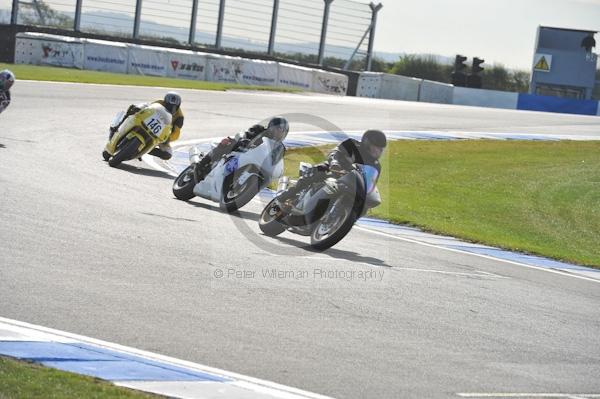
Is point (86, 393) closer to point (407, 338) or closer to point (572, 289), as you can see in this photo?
point (407, 338)

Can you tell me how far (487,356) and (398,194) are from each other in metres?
11.2

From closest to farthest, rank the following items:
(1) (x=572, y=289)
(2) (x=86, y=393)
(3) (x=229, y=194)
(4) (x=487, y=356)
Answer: (2) (x=86, y=393) → (4) (x=487, y=356) → (1) (x=572, y=289) → (3) (x=229, y=194)

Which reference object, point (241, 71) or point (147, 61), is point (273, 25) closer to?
point (241, 71)

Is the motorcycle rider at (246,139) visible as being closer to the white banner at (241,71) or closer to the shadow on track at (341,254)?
the shadow on track at (341,254)

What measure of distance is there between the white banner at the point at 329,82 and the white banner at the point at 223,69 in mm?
4190

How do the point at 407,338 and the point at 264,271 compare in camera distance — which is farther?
the point at 264,271

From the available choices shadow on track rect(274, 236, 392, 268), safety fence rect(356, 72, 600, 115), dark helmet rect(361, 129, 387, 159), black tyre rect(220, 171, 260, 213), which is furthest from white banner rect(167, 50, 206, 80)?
dark helmet rect(361, 129, 387, 159)

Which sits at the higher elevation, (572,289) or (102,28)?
(102,28)

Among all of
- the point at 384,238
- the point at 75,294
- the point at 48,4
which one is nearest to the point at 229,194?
the point at 384,238

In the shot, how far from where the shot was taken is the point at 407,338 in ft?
22.7

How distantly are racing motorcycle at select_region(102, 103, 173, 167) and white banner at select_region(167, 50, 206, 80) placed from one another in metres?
23.7

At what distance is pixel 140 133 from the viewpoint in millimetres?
14703

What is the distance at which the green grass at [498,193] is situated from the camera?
14828 mm

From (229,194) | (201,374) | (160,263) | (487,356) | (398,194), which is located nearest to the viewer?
(201,374)
